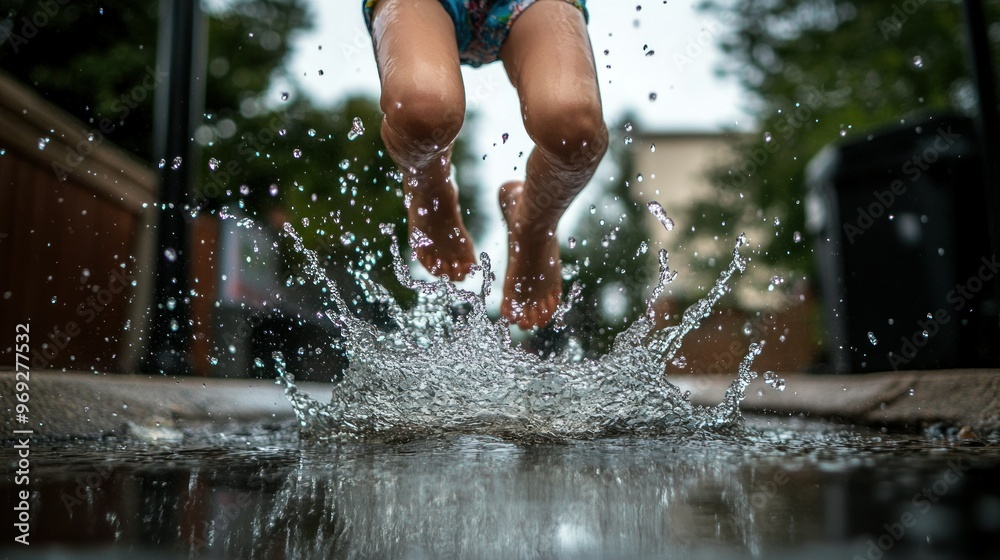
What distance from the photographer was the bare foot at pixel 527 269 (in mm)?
2303

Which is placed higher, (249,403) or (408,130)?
(408,130)

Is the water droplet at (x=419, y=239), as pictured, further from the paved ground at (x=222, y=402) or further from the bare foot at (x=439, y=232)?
the paved ground at (x=222, y=402)

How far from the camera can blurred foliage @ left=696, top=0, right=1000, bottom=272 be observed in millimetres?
7281

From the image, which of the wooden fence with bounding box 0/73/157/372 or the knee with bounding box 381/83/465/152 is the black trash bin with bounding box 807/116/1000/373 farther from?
the wooden fence with bounding box 0/73/157/372

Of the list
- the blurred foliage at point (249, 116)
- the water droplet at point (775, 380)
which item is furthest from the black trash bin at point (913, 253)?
the blurred foliage at point (249, 116)

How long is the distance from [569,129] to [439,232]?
69cm

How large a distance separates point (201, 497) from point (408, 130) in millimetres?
945

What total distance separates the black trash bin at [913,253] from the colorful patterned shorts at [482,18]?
2.03m

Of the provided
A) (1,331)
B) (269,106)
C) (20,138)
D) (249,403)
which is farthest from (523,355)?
(269,106)

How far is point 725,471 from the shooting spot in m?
1.22

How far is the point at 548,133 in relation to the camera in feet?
5.81

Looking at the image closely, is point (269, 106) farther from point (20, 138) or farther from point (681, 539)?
point (681, 539)

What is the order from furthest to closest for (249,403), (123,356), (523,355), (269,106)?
(269,106) < (123,356) < (249,403) < (523,355)

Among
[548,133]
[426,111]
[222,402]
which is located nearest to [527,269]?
[548,133]
